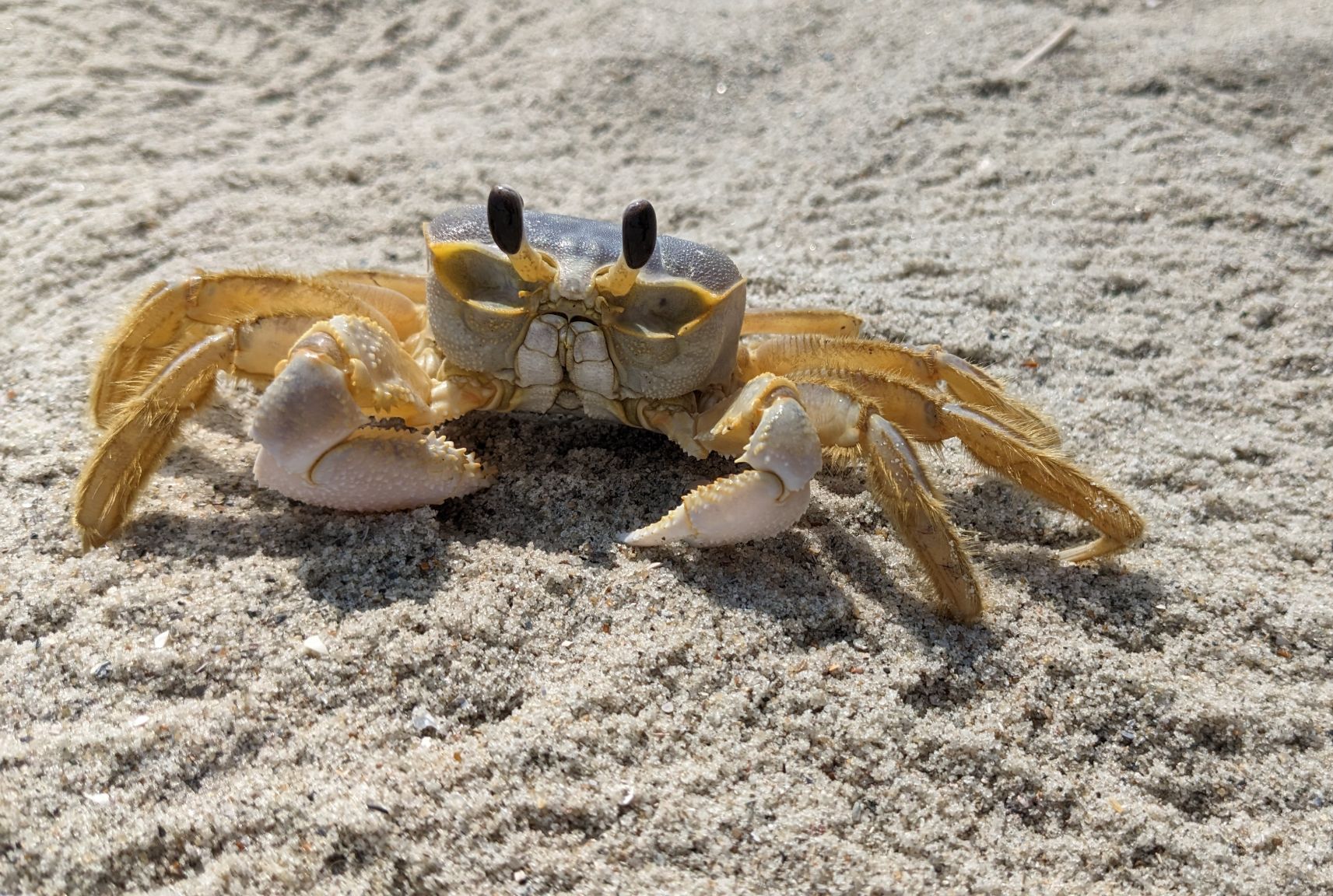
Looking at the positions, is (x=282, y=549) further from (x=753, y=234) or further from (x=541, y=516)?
(x=753, y=234)

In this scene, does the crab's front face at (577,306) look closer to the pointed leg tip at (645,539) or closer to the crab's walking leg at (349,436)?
the crab's walking leg at (349,436)

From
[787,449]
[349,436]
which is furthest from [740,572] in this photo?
[349,436]

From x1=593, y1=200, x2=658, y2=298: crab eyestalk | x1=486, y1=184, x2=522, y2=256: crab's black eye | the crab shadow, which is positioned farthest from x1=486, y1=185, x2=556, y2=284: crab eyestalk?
the crab shadow

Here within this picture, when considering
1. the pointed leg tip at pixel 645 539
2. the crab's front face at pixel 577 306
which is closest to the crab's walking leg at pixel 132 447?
the crab's front face at pixel 577 306

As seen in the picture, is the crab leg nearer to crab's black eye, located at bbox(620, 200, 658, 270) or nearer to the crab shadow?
the crab shadow

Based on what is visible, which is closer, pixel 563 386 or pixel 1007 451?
pixel 1007 451

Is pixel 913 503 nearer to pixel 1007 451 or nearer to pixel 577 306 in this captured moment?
pixel 1007 451

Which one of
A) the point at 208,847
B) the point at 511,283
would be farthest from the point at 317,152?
the point at 208,847

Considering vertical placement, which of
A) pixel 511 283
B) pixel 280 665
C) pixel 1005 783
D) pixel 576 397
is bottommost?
pixel 1005 783
